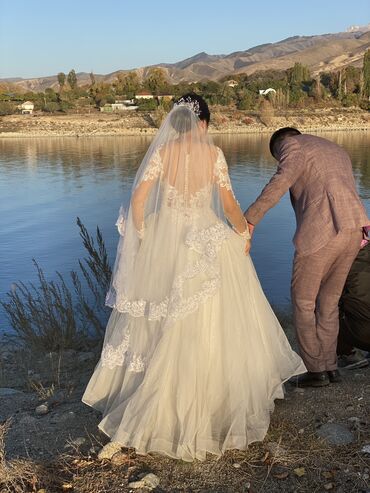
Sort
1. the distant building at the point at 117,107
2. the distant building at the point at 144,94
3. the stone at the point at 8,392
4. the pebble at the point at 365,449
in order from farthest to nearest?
the distant building at the point at 144,94 < the distant building at the point at 117,107 < the stone at the point at 8,392 < the pebble at the point at 365,449

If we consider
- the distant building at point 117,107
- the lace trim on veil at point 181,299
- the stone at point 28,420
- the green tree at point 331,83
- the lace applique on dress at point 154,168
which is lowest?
the stone at point 28,420

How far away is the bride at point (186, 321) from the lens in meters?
2.69

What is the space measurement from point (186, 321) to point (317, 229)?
1.00m

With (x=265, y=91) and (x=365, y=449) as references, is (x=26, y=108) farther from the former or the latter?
(x=365, y=449)

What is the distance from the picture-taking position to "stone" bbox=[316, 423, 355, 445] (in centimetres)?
275

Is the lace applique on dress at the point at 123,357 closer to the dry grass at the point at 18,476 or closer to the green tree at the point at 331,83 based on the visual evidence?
the dry grass at the point at 18,476

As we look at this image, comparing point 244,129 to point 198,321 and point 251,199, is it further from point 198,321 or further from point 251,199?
point 198,321

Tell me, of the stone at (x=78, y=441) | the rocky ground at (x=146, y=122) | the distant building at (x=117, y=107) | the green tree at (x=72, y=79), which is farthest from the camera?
the green tree at (x=72, y=79)

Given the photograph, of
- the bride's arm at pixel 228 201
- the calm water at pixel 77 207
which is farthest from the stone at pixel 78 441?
the calm water at pixel 77 207

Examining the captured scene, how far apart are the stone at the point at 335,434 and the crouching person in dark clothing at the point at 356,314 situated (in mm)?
1020

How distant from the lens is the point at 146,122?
2184 inches

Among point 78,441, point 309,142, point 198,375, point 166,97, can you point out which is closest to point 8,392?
point 78,441

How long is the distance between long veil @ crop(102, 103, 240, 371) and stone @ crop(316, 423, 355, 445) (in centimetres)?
89

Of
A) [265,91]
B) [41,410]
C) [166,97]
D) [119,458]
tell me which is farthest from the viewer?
[265,91]
